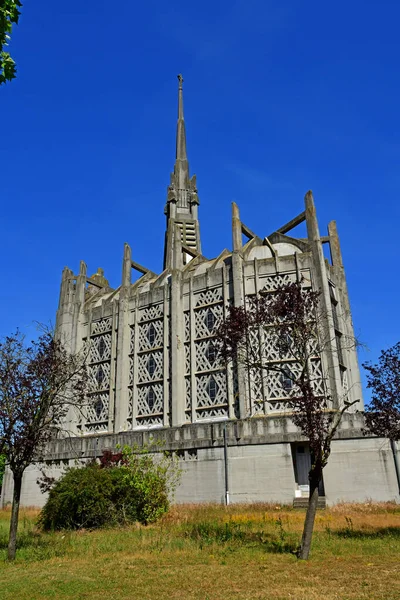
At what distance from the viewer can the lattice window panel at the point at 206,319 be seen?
31594mm

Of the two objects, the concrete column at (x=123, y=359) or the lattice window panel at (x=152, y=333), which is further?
the lattice window panel at (x=152, y=333)

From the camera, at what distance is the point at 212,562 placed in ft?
37.0

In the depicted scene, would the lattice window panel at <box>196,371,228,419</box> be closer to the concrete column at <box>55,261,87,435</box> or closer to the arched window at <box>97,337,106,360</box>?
the arched window at <box>97,337,106,360</box>

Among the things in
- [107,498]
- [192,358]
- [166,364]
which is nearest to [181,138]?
[166,364]

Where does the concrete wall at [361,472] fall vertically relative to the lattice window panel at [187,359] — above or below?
below

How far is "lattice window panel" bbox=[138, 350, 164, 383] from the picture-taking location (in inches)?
1319

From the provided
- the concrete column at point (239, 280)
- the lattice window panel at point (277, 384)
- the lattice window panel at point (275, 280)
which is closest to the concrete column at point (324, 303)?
the lattice window panel at point (275, 280)

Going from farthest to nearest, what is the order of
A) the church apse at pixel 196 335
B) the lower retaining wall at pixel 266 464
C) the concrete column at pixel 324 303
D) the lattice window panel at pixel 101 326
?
Result: the lattice window panel at pixel 101 326
the church apse at pixel 196 335
the concrete column at pixel 324 303
the lower retaining wall at pixel 266 464

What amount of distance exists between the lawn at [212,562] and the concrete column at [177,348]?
12547mm

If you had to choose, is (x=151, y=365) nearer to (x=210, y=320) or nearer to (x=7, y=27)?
(x=210, y=320)

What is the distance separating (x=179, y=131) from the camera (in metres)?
58.5

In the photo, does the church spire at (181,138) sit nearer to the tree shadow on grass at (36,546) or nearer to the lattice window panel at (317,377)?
the lattice window panel at (317,377)

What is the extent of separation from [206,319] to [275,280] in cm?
530

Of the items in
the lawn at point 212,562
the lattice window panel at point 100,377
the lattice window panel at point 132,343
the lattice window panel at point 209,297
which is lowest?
the lawn at point 212,562
